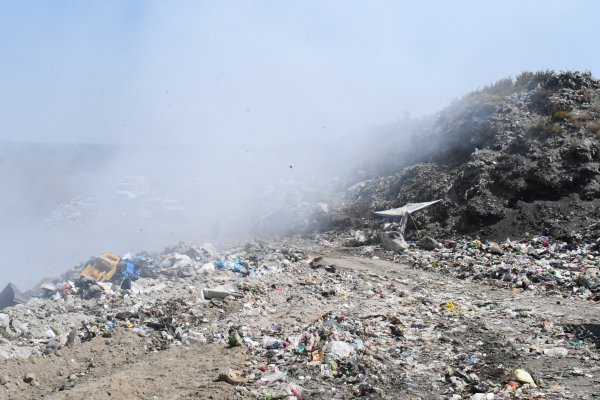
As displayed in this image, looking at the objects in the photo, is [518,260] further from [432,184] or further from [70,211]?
[70,211]

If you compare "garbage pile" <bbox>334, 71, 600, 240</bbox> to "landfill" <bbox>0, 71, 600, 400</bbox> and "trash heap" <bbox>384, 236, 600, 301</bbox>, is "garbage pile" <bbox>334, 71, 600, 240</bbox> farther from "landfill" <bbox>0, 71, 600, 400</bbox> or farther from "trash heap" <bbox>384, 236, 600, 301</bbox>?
"trash heap" <bbox>384, 236, 600, 301</bbox>

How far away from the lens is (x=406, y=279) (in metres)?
8.06

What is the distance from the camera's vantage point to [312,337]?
4758mm

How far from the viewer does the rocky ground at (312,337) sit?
12.8ft

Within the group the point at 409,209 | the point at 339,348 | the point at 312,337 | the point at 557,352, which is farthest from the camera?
the point at 409,209

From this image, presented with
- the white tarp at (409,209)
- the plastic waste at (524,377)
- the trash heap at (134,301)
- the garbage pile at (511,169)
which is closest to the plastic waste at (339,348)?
the plastic waste at (524,377)

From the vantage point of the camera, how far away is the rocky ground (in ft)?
12.8

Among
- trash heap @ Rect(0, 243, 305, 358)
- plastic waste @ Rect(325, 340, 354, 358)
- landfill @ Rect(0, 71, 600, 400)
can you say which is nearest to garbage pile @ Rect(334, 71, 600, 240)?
landfill @ Rect(0, 71, 600, 400)

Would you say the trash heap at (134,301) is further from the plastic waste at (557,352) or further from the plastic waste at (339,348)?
the plastic waste at (557,352)

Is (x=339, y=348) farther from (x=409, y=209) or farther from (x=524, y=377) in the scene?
(x=409, y=209)

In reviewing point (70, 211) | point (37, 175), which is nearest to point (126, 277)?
point (70, 211)

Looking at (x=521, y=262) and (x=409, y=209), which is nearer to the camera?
(x=521, y=262)

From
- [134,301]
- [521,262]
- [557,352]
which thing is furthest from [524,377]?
[134,301]

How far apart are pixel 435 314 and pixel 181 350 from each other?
3.17m
